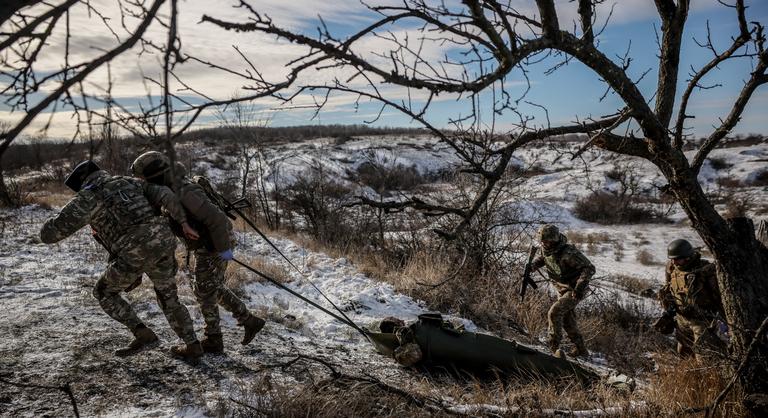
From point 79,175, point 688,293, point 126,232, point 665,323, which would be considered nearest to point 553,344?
point 665,323

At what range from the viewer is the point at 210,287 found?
421 cm

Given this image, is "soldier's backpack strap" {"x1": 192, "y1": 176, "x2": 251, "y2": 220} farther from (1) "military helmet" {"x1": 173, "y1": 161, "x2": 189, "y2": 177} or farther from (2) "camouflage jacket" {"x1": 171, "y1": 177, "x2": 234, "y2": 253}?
(1) "military helmet" {"x1": 173, "y1": 161, "x2": 189, "y2": 177}

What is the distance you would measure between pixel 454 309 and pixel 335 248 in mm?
3898

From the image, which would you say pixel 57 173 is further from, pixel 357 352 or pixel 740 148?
pixel 740 148

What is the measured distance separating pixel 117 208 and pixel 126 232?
21 centimetres

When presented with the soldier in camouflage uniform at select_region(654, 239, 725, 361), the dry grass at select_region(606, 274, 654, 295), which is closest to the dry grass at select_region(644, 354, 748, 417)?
the soldier in camouflage uniform at select_region(654, 239, 725, 361)

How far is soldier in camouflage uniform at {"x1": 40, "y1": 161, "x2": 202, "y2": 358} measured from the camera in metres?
3.62

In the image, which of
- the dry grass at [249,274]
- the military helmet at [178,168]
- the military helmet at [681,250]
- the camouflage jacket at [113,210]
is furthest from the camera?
the dry grass at [249,274]

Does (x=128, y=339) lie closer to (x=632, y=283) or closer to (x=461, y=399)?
(x=461, y=399)

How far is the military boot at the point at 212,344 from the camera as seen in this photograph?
14.0ft

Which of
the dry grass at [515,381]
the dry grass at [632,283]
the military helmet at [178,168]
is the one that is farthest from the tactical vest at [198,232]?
the dry grass at [632,283]

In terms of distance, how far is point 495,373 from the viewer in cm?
441

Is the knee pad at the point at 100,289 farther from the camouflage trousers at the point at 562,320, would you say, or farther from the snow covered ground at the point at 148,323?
the camouflage trousers at the point at 562,320

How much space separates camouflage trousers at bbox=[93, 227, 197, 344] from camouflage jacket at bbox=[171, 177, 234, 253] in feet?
0.74
